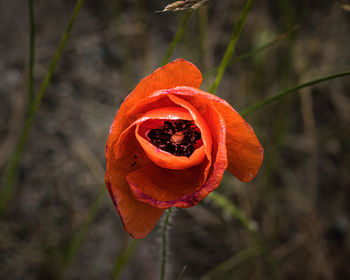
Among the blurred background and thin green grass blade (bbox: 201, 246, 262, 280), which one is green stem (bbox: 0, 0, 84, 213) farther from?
thin green grass blade (bbox: 201, 246, 262, 280)

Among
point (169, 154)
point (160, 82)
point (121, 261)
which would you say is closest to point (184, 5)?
point (160, 82)

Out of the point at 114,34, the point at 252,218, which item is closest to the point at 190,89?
the point at 252,218

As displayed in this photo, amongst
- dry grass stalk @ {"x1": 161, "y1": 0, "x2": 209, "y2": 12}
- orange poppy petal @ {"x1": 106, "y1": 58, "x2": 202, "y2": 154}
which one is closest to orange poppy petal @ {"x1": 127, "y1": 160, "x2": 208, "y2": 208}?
orange poppy petal @ {"x1": 106, "y1": 58, "x2": 202, "y2": 154}

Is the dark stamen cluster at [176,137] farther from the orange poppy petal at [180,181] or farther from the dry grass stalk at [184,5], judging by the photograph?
the dry grass stalk at [184,5]

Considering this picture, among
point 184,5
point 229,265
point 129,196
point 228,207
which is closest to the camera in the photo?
point 184,5

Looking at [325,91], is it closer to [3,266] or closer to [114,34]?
[114,34]

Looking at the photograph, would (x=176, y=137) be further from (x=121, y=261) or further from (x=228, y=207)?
(x=121, y=261)

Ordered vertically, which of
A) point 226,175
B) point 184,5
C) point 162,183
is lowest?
point 226,175

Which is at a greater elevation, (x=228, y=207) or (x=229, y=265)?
(x=228, y=207)
